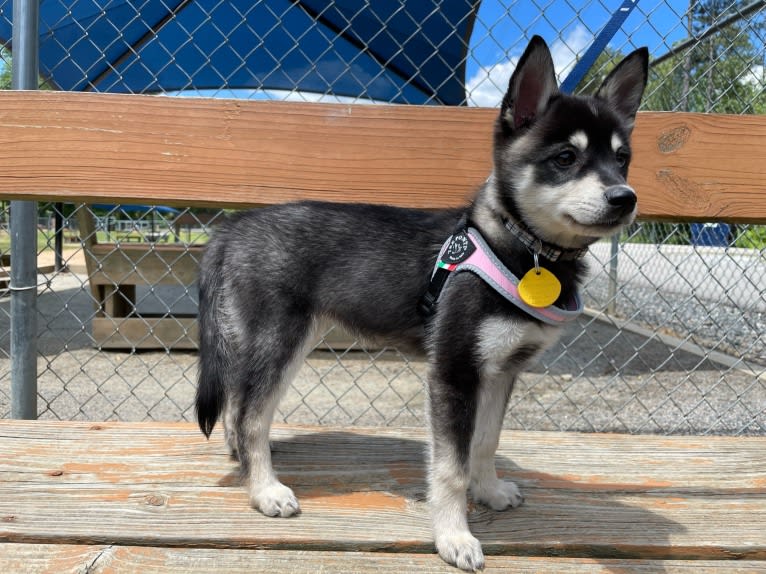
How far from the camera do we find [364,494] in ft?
5.97

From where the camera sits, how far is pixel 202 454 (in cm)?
207

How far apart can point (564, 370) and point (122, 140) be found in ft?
16.2

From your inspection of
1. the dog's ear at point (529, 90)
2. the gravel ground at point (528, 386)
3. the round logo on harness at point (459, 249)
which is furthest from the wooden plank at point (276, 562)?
the gravel ground at point (528, 386)

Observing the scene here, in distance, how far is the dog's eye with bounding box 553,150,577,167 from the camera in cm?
164

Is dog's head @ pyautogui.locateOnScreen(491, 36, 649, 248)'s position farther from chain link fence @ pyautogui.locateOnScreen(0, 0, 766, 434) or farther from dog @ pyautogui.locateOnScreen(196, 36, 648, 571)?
chain link fence @ pyautogui.locateOnScreen(0, 0, 766, 434)

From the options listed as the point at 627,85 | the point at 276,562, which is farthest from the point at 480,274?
the point at 276,562

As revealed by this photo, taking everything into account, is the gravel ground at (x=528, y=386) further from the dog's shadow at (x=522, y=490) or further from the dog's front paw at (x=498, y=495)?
the dog's front paw at (x=498, y=495)

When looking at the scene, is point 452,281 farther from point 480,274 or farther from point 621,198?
point 621,198

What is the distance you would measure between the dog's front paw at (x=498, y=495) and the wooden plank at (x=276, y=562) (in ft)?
0.87

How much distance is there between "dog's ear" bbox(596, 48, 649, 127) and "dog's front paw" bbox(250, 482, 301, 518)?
5.40ft

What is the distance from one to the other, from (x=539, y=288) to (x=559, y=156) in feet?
1.34

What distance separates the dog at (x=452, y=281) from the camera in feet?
5.22

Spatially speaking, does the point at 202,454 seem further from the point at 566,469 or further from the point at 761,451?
the point at 761,451

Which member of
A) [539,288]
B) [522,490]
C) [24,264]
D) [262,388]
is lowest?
[24,264]
